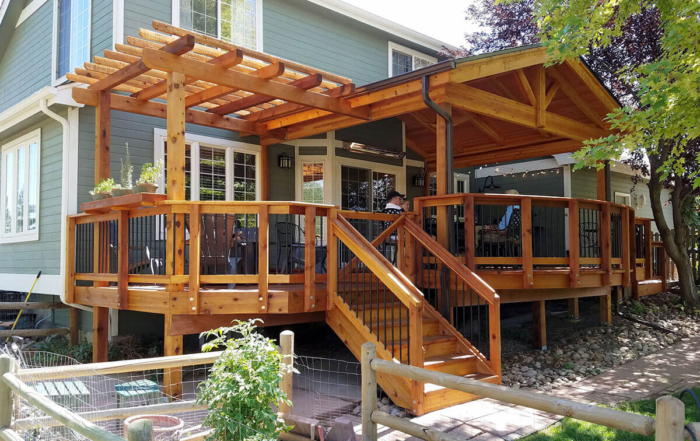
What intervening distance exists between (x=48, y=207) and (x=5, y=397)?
587 centimetres

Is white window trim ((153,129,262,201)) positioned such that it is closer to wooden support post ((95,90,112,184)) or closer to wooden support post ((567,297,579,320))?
wooden support post ((95,90,112,184))

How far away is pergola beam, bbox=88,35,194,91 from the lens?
5.74 m

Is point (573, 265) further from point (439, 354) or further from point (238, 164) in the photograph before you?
point (238, 164)

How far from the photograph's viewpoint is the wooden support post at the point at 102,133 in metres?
7.39

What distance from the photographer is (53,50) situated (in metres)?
10.1

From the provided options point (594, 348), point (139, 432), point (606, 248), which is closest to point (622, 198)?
point (606, 248)

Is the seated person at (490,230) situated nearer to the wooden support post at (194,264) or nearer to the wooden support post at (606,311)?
the wooden support post at (606,311)

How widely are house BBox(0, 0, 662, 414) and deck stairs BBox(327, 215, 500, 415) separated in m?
0.03

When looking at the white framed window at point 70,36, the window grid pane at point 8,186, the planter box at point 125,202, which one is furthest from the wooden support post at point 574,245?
the window grid pane at point 8,186

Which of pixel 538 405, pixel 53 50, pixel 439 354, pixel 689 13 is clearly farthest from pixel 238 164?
pixel 538 405

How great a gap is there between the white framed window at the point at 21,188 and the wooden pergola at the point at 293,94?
224cm

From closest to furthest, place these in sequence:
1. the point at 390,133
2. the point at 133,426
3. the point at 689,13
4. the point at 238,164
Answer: the point at 133,426
the point at 689,13
the point at 238,164
the point at 390,133

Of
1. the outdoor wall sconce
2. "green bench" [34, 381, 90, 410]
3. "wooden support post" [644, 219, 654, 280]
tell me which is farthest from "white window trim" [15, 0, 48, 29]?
"wooden support post" [644, 219, 654, 280]

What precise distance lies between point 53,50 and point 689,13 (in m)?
10.0
